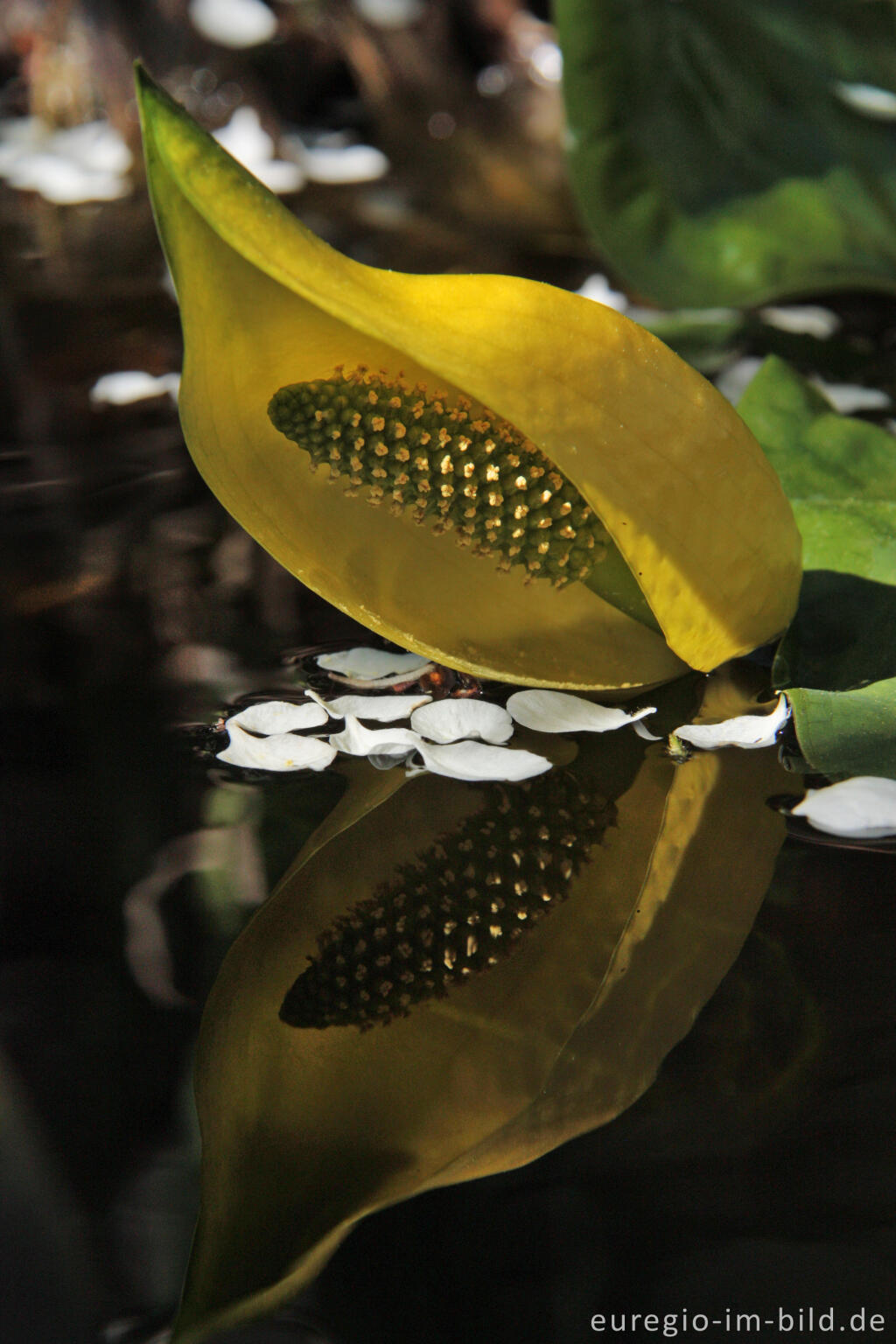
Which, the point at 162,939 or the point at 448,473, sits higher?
the point at 448,473

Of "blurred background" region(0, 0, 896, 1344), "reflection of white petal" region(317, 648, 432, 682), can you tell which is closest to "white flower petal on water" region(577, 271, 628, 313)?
"blurred background" region(0, 0, 896, 1344)

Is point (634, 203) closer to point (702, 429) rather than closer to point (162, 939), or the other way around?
point (702, 429)

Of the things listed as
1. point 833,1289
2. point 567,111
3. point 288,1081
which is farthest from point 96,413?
point 833,1289

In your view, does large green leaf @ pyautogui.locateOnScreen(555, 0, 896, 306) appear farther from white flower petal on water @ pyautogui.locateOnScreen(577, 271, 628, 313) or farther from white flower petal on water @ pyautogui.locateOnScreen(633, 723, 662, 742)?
white flower petal on water @ pyautogui.locateOnScreen(633, 723, 662, 742)

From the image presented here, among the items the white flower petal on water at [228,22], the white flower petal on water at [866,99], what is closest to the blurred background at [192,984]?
the white flower petal on water at [866,99]

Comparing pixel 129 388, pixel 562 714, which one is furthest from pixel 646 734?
pixel 129 388

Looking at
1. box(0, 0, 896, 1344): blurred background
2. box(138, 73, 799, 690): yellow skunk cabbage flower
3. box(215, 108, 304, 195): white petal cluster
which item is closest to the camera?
box(0, 0, 896, 1344): blurred background

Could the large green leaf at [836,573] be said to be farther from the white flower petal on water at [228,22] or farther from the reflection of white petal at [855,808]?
the white flower petal on water at [228,22]
